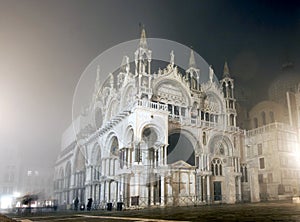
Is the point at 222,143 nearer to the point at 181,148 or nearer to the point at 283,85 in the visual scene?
the point at 181,148

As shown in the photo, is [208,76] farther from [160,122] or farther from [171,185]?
[171,185]

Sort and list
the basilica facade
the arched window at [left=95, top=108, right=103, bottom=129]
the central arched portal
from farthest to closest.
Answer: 1. the arched window at [left=95, top=108, right=103, bottom=129]
2. the central arched portal
3. the basilica facade

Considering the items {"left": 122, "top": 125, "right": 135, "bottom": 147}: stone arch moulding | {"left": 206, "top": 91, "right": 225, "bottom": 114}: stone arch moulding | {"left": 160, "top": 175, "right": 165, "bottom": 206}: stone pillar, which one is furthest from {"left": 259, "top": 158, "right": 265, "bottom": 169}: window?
{"left": 122, "top": 125, "right": 135, "bottom": 147}: stone arch moulding

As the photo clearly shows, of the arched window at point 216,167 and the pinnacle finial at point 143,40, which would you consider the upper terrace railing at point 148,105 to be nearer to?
the pinnacle finial at point 143,40

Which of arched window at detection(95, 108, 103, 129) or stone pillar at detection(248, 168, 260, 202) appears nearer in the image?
stone pillar at detection(248, 168, 260, 202)

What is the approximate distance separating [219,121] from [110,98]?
701 inches

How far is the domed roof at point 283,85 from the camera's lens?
54.0 m

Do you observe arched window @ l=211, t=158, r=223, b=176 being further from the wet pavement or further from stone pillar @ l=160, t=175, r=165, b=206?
the wet pavement

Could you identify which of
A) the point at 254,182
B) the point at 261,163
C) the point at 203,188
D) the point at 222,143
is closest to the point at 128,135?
the point at 203,188

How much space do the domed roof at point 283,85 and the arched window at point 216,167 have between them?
70.5 feet

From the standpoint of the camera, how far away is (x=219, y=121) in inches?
1737

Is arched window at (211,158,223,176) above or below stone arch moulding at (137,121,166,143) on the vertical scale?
below

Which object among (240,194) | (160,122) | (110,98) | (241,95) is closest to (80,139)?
(110,98)

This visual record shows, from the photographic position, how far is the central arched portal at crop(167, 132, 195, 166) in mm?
37219
